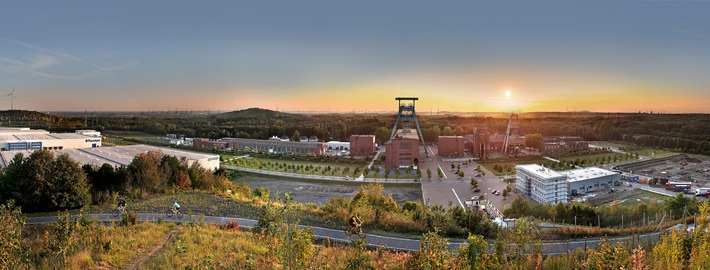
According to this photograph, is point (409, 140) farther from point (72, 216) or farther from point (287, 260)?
point (287, 260)

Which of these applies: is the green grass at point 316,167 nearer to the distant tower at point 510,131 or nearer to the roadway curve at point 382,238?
the distant tower at point 510,131

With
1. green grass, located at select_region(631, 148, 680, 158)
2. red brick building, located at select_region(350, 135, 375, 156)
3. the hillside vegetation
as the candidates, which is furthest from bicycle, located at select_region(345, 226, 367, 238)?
green grass, located at select_region(631, 148, 680, 158)

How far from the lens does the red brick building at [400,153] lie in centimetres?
1923

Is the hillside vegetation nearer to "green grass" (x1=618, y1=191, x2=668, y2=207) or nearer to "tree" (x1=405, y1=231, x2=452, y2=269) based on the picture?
"tree" (x1=405, y1=231, x2=452, y2=269)

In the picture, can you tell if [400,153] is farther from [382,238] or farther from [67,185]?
[67,185]

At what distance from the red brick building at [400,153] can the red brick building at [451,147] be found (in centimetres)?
412

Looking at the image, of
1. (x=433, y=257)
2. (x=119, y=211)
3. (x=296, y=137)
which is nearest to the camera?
(x=433, y=257)

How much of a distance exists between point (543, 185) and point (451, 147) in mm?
10364

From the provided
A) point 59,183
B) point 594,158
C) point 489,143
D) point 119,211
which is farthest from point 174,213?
point 594,158

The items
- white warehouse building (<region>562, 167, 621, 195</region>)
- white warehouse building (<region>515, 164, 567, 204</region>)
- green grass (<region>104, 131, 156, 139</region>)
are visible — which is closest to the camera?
white warehouse building (<region>515, 164, 567, 204</region>)

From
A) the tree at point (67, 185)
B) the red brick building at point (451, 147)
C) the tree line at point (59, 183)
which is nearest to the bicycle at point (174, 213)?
the tree line at point (59, 183)

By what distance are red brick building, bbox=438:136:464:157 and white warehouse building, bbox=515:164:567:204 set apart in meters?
8.71

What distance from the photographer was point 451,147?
22844 millimetres

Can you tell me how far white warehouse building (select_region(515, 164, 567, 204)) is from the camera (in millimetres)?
12367
